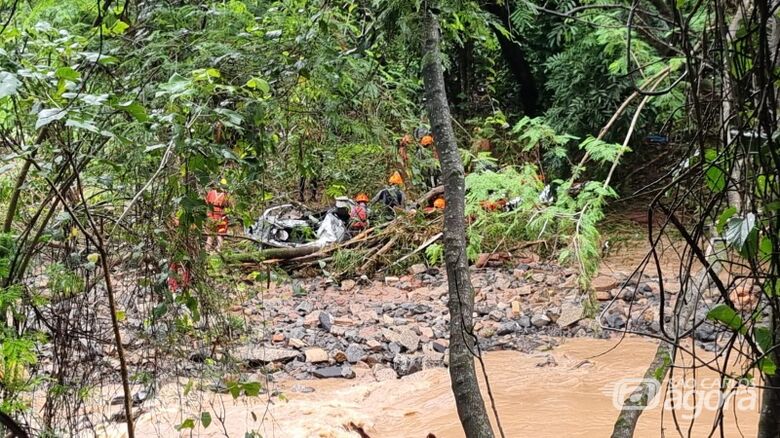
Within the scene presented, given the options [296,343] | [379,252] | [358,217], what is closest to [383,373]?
[296,343]

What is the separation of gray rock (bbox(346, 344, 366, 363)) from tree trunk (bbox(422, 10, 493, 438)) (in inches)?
125

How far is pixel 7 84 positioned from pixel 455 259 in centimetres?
127

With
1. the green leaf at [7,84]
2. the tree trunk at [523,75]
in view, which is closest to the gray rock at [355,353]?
the green leaf at [7,84]

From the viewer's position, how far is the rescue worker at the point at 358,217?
23.9 feet

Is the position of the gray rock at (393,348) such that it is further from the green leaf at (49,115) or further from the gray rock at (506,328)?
the green leaf at (49,115)

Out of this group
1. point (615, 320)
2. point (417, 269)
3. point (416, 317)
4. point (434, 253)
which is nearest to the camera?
point (615, 320)

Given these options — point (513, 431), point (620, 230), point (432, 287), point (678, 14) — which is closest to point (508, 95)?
point (620, 230)

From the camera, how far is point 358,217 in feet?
24.0

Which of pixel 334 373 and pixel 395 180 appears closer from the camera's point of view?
pixel 334 373

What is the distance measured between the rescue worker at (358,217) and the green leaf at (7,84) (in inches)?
240

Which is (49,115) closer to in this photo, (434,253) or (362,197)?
(434,253)

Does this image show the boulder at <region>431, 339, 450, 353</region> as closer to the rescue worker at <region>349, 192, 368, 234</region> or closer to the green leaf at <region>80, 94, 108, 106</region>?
the rescue worker at <region>349, 192, 368, 234</region>

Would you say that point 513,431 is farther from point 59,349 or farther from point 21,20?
point 21,20

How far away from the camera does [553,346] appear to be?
5215 millimetres
